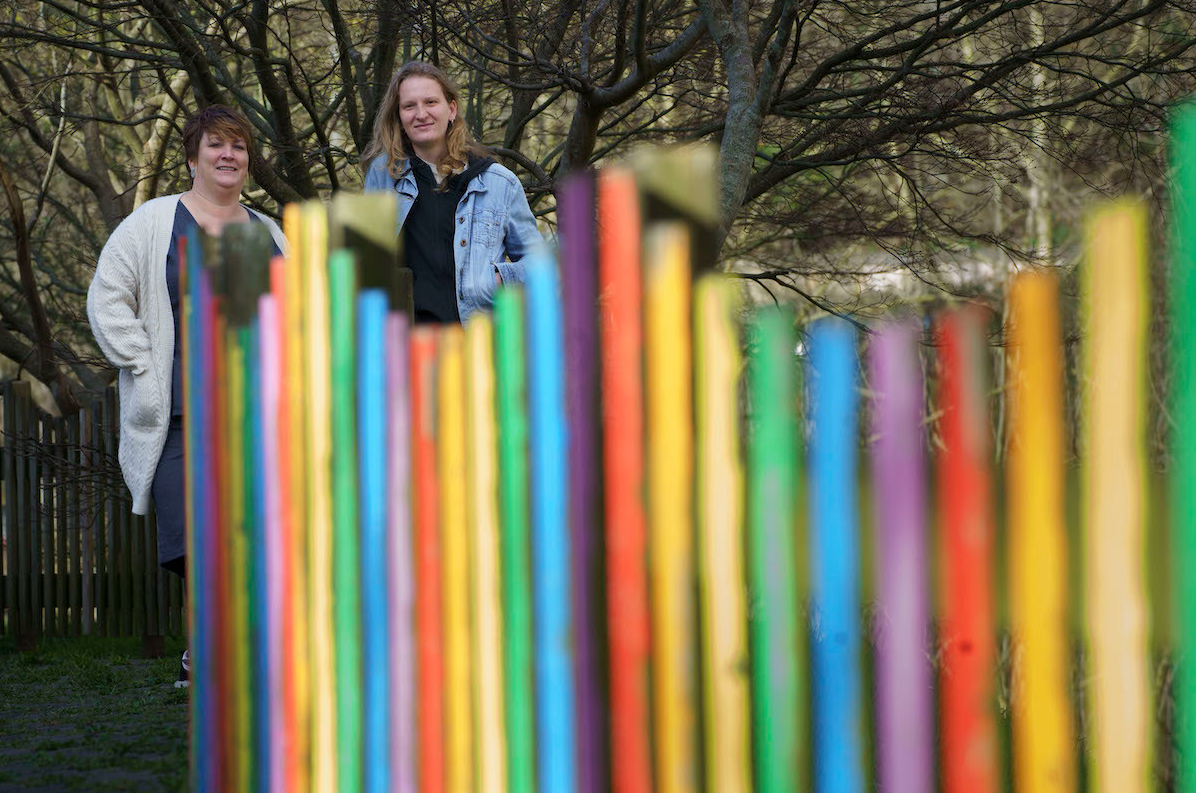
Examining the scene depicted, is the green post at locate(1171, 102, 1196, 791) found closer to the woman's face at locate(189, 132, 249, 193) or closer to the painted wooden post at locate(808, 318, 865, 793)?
the painted wooden post at locate(808, 318, 865, 793)

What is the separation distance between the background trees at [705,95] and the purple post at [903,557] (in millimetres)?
3105

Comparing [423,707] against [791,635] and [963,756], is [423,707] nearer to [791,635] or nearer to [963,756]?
[791,635]

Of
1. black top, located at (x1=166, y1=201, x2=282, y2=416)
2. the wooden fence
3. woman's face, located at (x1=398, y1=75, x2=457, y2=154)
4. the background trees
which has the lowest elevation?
the wooden fence

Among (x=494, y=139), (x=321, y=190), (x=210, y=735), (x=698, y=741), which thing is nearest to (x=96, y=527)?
(x=321, y=190)

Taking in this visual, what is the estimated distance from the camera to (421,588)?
7.92 ft

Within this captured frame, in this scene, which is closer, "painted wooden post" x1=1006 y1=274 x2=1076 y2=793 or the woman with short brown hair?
"painted wooden post" x1=1006 y1=274 x2=1076 y2=793

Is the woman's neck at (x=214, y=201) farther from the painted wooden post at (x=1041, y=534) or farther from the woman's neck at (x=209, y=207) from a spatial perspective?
the painted wooden post at (x=1041, y=534)

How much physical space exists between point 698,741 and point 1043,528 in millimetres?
569

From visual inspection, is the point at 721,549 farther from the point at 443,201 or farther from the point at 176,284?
the point at 176,284

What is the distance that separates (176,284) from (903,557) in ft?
9.42

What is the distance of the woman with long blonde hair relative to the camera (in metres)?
3.94

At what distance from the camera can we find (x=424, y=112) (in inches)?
158

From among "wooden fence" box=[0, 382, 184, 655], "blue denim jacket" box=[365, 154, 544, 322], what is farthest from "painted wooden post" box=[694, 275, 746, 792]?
"wooden fence" box=[0, 382, 184, 655]

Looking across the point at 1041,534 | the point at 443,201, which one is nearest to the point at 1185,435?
the point at 1041,534
